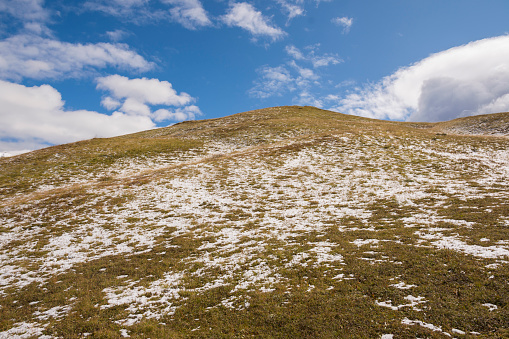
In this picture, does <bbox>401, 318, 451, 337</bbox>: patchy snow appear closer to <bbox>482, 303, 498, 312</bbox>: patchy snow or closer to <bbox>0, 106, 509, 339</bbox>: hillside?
<bbox>0, 106, 509, 339</bbox>: hillside

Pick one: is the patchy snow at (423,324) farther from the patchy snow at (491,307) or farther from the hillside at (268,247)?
the patchy snow at (491,307)

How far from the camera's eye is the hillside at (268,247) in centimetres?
993

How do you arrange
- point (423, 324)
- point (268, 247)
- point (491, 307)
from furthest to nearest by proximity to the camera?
point (268, 247)
point (491, 307)
point (423, 324)

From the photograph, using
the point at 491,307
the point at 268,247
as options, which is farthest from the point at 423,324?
the point at 268,247

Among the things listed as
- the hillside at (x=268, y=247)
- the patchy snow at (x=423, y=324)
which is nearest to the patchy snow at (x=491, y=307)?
the hillside at (x=268, y=247)

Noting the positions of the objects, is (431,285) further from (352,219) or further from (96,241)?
(96,241)

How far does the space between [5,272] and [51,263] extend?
2666 millimetres

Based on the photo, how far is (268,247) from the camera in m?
17.1

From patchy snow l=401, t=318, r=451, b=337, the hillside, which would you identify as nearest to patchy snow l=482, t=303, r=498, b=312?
the hillside

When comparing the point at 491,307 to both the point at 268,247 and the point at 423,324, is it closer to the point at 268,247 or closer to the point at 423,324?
the point at 423,324

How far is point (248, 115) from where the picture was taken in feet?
301

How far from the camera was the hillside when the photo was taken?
32.6ft

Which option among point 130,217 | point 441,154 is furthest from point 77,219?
point 441,154

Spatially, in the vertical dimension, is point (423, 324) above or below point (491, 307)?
below
